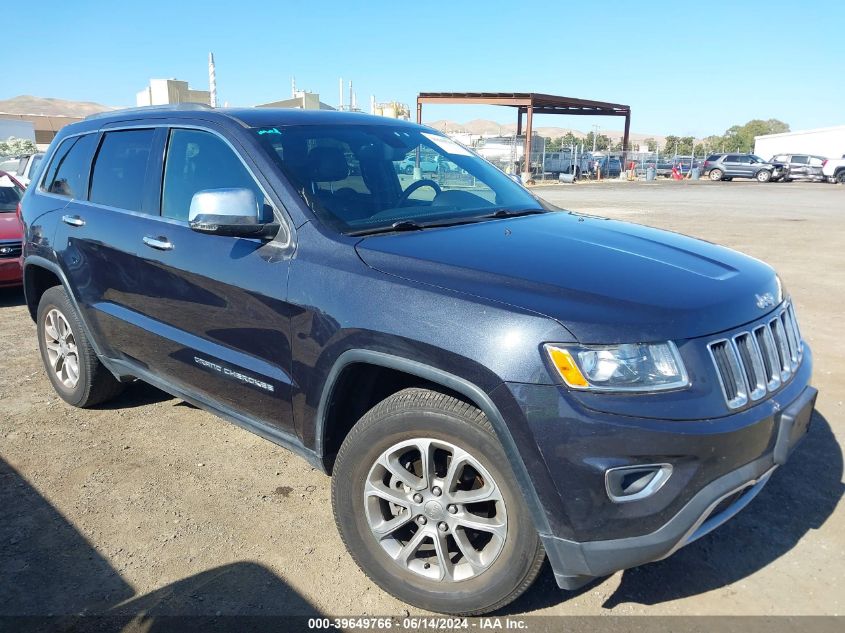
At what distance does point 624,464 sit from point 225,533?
77.4 inches

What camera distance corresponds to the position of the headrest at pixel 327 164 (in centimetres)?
320

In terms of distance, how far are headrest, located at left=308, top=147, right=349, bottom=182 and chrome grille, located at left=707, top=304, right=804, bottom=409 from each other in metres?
1.87

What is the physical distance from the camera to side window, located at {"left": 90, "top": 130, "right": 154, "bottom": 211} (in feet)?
12.4

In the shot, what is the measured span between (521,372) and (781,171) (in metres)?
42.6

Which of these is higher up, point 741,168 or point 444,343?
point 741,168

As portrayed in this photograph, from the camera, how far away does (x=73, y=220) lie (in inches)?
164

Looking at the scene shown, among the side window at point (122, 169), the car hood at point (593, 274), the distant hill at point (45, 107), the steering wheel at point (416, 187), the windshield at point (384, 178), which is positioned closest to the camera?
the car hood at point (593, 274)

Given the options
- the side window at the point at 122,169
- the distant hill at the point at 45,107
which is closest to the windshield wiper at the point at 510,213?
the side window at the point at 122,169

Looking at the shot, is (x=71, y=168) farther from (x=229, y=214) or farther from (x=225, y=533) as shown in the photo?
(x=225, y=533)

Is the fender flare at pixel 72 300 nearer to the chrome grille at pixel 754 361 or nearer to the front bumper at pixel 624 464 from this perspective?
the front bumper at pixel 624 464

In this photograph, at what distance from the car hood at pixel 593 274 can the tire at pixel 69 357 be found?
254 cm

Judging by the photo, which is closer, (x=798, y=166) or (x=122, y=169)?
(x=122, y=169)

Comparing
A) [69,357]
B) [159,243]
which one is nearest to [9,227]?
[69,357]

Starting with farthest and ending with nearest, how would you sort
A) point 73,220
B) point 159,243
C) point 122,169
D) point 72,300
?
point 72,300, point 73,220, point 122,169, point 159,243
